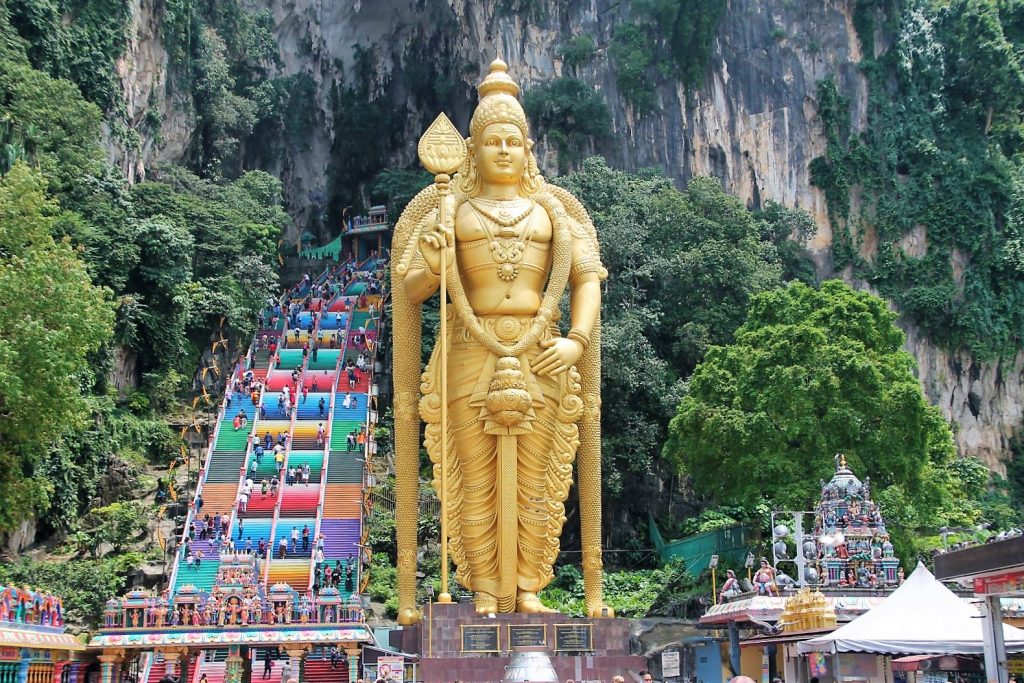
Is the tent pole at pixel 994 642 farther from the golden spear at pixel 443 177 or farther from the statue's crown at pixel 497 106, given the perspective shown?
the statue's crown at pixel 497 106

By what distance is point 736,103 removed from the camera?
30.9 meters

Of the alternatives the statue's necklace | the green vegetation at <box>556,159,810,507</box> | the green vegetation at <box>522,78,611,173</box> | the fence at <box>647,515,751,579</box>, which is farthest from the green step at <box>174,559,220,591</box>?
the green vegetation at <box>522,78,611,173</box>

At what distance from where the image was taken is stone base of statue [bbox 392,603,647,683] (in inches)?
412

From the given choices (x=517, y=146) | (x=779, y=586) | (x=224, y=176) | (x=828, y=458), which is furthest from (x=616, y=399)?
(x=224, y=176)

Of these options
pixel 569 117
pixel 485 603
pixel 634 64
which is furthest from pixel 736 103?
pixel 485 603

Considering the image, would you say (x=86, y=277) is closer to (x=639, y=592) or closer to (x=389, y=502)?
(x=389, y=502)

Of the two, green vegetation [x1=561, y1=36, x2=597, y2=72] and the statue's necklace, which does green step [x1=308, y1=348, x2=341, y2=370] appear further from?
the statue's necklace

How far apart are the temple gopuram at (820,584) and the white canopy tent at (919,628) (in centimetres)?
134

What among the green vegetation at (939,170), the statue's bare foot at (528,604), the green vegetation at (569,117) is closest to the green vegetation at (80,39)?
the green vegetation at (569,117)

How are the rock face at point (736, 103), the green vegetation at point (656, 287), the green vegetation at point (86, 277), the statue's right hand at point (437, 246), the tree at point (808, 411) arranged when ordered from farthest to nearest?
the rock face at point (736, 103)
the green vegetation at point (656, 287)
the tree at point (808, 411)
the green vegetation at point (86, 277)
the statue's right hand at point (437, 246)

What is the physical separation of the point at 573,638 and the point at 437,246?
3.60 meters

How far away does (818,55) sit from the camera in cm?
3058

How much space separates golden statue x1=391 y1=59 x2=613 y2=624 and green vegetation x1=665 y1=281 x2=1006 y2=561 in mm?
6444

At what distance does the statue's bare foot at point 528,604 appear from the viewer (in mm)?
11156
